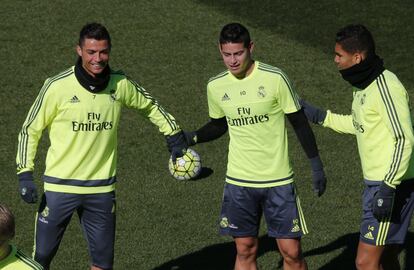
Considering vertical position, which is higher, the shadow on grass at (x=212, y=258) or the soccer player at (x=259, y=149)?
the soccer player at (x=259, y=149)

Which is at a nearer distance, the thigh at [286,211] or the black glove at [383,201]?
the black glove at [383,201]

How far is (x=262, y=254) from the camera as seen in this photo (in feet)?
44.2

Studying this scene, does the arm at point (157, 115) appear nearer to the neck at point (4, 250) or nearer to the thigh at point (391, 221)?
the thigh at point (391, 221)

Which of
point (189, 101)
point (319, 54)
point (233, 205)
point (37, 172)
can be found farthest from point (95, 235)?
point (319, 54)

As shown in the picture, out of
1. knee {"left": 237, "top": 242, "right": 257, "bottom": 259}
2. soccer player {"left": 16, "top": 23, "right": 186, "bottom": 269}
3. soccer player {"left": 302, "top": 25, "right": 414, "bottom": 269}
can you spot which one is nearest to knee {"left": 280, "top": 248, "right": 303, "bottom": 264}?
A: knee {"left": 237, "top": 242, "right": 257, "bottom": 259}

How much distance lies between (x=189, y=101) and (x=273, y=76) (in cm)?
773

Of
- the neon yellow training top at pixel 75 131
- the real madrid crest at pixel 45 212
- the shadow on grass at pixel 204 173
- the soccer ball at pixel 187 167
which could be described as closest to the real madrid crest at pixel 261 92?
the neon yellow training top at pixel 75 131

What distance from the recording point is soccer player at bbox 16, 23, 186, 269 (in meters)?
11.0

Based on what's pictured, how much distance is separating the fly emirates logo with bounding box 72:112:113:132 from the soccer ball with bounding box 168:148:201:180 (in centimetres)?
448

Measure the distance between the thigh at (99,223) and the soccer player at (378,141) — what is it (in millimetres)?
2530

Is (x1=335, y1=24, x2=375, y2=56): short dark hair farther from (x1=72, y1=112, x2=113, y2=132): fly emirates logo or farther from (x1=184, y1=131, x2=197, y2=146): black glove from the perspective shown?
(x1=72, y1=112, x2=113, y2=132): fly emirates logo

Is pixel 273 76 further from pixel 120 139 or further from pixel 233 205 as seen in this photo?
pixel 120 139

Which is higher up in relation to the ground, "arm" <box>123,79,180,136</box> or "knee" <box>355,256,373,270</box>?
"arm" <box>123,79,180,136</box>

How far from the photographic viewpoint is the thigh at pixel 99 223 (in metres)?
11.4
